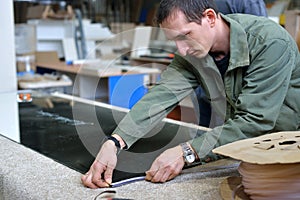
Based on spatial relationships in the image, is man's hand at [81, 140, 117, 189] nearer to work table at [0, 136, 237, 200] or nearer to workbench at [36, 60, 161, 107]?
work table at [0, 136, 237, 200]

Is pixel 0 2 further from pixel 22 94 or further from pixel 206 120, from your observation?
pixel 206 120

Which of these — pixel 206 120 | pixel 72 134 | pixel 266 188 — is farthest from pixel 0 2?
pixel 266 188

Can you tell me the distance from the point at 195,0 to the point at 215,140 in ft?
1.01

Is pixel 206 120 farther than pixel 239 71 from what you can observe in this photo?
Yes

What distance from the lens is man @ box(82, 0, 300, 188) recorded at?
0.71m

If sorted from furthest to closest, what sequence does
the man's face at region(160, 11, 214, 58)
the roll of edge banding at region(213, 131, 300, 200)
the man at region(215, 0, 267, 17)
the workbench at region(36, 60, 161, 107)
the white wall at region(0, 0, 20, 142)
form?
the workbench at region(36, 60, 161, 107), the white wall at region(0, 0, 20, 142), the man at region(215, 0, 267, 17), the man's face at region(160, 11, 214, 58), the roll of edge banding at region(213, 131, 300, 200)

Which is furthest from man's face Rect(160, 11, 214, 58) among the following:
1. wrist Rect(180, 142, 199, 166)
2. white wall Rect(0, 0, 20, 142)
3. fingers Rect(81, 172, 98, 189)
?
white wall Rect(0, 0, 20, 142)

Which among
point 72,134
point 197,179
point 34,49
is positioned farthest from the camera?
point 34,49

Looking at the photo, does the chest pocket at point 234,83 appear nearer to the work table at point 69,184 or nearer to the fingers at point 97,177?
the work table at point 69,184

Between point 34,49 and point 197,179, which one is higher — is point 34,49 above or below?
below

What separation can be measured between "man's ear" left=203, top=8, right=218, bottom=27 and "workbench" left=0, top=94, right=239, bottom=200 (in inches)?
12.7

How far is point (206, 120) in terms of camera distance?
1383 millimetres

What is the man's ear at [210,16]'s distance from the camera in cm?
79

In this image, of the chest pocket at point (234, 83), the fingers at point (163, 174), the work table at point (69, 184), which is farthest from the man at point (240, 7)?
the fingers at point (163, 174)
